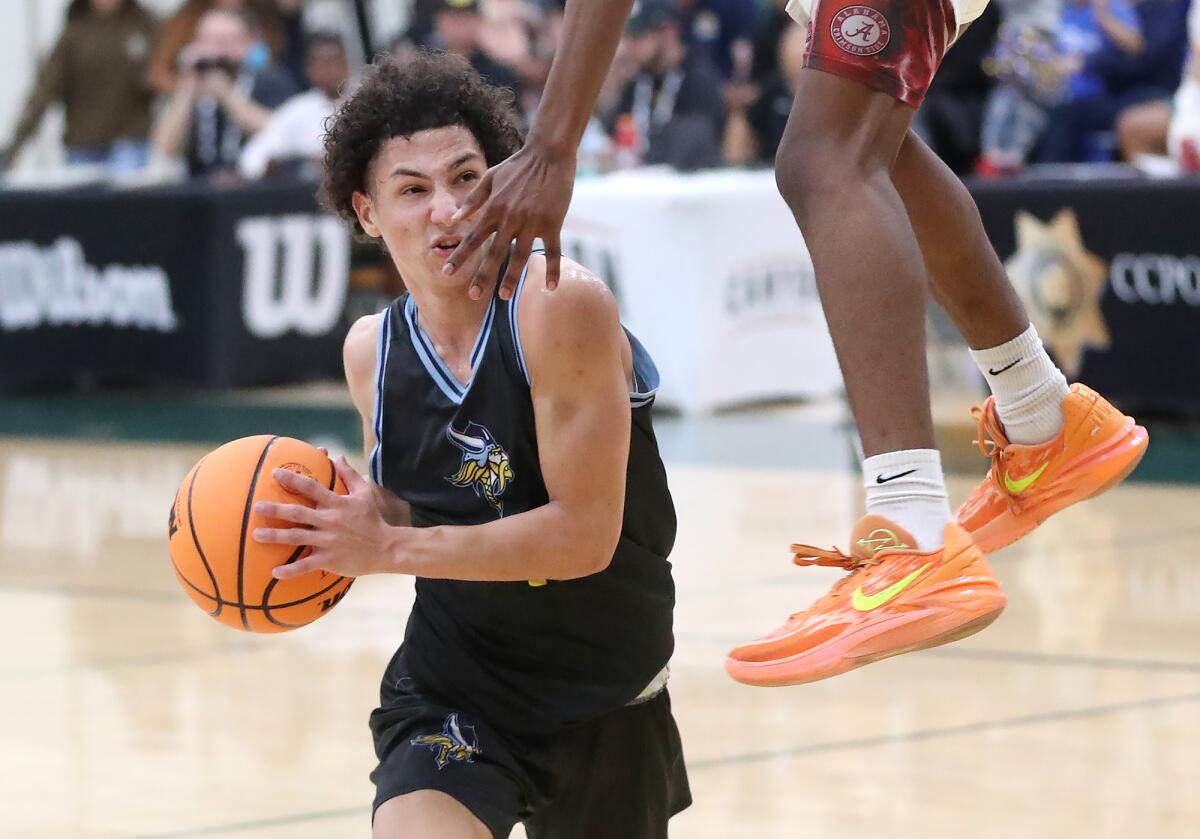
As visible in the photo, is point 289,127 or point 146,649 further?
point 289,127

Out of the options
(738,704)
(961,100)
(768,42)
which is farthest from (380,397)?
(768,42)

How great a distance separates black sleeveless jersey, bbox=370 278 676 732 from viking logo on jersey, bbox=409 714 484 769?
6 cm

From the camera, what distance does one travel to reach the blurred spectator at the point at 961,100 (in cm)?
1051

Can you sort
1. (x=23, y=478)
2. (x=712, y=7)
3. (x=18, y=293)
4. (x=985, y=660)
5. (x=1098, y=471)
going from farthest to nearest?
(x=712, y=7) → (x=18, y=293) → (x=23, y=478) → (x=985, y=660) → (x=1098, y=471)

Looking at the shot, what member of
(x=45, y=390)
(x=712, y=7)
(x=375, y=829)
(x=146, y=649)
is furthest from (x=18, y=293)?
(x=375, y=829)

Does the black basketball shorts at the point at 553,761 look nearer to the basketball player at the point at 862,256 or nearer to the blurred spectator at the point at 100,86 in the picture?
the basketball player at the point at 862,256

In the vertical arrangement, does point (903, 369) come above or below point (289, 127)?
above

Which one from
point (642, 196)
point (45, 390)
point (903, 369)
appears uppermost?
point (903, 369)

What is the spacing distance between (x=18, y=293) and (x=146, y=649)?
6249 millimetres

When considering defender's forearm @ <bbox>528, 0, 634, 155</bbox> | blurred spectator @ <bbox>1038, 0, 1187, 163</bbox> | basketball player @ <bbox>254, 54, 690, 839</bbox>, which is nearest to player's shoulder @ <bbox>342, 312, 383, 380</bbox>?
basketball player @ <bbox>254, 54, 690, 839</bbox>

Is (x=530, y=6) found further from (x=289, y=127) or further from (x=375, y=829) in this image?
(x=375, y=829)

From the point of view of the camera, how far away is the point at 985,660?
5699 mm

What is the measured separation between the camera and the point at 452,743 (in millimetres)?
3225

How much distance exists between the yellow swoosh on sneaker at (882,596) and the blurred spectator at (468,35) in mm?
8900
